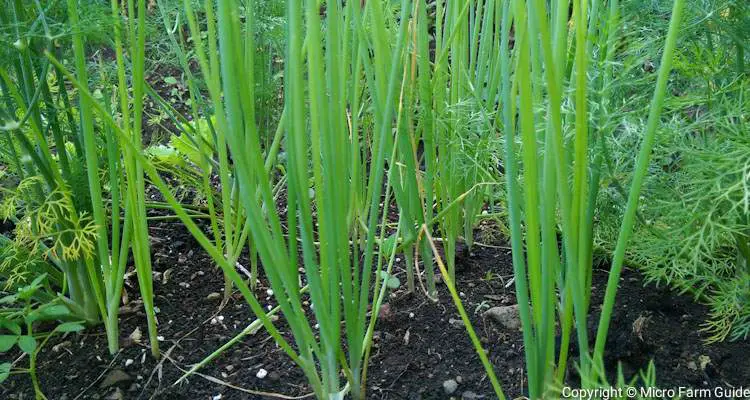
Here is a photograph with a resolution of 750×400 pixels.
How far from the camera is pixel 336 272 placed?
34.2 inches

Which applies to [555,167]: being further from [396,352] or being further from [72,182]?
[72,182]

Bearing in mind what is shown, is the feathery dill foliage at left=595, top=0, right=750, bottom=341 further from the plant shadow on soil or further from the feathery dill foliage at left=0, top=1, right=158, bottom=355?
the feathery dill foliage at left=0, top=1, right=158, bottom=355

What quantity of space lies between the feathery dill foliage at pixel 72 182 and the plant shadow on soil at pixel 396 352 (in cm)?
6

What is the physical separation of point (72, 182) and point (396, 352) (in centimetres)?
57

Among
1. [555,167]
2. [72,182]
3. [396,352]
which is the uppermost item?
[555,167]

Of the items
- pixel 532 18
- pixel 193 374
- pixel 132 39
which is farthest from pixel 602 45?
pixel 193 374

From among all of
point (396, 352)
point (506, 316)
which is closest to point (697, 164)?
point (506, 316)

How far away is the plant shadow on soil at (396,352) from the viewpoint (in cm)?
107

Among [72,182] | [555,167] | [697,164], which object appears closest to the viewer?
[555,167]

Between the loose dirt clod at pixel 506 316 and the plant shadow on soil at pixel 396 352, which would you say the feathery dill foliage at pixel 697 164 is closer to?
the plant shadow on soil at pixel 396 352

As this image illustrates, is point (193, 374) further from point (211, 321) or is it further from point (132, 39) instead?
point (132, 39)

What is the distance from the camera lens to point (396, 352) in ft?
3.81


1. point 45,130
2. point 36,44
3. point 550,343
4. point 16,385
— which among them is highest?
point 36,44

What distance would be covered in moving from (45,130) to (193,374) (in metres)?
0.45
